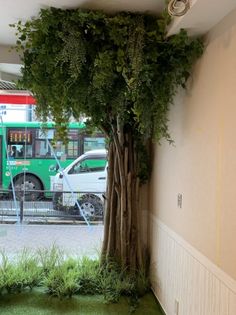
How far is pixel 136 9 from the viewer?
8.50ft

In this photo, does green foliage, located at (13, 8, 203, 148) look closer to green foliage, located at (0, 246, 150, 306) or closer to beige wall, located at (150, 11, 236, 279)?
beige wall, located at (150, 11, 236, 279)

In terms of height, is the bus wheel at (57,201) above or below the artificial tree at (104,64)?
below

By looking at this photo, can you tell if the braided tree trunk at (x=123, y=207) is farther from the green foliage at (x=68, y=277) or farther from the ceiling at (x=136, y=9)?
the ceiling at (x=136, y=9)

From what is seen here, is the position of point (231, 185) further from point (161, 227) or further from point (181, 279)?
point (161, 227)

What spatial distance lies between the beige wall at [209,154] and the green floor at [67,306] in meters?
0.88

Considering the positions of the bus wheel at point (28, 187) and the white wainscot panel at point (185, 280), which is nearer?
the white wainscot panel at point (185, 280)

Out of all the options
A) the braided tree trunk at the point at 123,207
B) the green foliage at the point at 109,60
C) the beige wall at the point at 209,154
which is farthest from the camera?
the braided tree trunk at the point at 123,207

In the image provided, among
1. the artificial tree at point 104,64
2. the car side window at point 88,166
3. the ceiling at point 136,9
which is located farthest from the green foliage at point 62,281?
the ceiling at point 136,9

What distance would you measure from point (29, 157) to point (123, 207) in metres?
1.28

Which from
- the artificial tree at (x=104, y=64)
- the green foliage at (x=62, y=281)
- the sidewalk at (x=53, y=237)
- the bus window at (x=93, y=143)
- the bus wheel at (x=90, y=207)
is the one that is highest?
the artificial tree at (x=104, y=64)

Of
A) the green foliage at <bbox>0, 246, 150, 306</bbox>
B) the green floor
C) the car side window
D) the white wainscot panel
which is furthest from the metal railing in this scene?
the green floor

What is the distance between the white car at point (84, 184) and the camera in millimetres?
4148

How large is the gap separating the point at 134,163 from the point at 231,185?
6.14 feet

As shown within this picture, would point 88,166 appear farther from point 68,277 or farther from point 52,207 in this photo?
point 68,277
